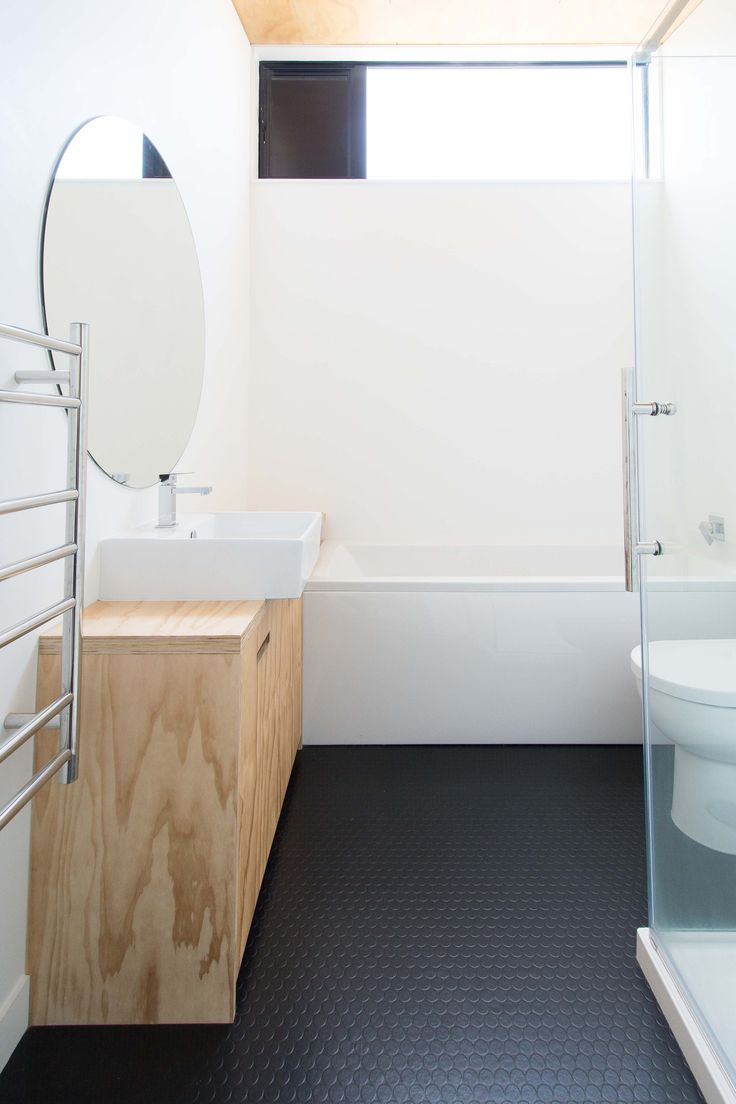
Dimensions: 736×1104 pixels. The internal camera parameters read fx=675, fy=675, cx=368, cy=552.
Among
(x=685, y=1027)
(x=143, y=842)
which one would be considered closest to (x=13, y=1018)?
(x=143, y=842)

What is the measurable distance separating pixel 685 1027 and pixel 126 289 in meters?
1.97

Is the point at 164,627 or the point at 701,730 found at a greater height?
the point at 164,627

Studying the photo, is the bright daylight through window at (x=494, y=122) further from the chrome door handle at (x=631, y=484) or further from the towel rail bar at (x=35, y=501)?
the towel rail bar at (x=35, y=501)

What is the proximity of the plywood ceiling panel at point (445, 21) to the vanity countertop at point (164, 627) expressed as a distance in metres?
2.69

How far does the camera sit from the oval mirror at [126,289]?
4.51ft

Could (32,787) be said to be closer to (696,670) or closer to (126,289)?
(696,670)

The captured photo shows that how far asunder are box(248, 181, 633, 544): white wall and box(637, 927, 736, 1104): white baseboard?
2.06 m

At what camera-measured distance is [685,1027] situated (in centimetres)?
116

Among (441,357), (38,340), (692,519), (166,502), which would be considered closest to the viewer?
(38,340)

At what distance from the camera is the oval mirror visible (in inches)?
54.2

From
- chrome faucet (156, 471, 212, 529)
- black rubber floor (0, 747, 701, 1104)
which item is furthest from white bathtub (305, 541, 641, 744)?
chrome faucet (156, 471, 212, 529)

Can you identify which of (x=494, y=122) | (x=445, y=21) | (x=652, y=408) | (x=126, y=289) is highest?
(x=445, y=21)

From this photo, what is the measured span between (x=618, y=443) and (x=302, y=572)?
7.25ft

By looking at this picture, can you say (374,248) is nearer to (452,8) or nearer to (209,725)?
(452,8)
